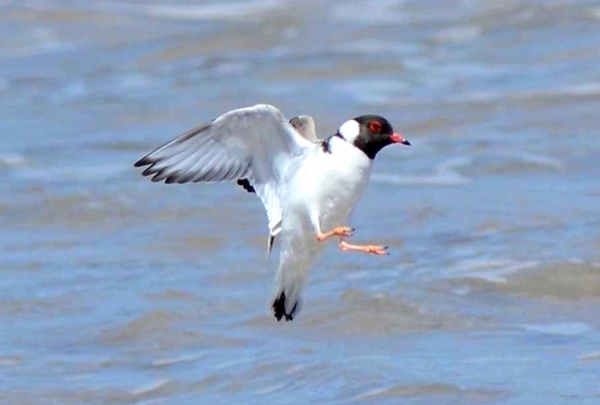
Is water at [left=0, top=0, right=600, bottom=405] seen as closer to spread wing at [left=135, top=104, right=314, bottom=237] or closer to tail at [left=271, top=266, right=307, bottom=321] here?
tail at [left=271, top=266, right=307, bottom=321]

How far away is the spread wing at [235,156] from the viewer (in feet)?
25.8

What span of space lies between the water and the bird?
1021mm

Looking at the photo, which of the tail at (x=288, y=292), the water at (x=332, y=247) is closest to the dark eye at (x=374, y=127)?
the tail at (x=288, y=292)

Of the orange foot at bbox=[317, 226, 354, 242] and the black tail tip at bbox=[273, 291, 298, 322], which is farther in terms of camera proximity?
the black tail tip at bbox=[273, 291, 298, 322]

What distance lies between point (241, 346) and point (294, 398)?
43.8 inches

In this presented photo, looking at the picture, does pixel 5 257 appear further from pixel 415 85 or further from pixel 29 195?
pixel 415 85

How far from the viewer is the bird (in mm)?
7566

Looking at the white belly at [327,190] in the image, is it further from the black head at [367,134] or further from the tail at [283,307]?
the tail at [283,307]

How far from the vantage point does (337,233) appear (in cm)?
719

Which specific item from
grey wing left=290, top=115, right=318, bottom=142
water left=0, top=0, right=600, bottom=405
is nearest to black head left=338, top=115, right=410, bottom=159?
grey wing left=290, top=115, right=318, bottom=142

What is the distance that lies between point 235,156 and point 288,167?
10.5 inches

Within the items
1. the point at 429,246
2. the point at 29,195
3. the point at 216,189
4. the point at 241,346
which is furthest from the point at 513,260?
the point at 29,195

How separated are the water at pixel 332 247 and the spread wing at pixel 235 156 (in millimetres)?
1192

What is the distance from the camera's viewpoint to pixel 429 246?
37.9 ft
